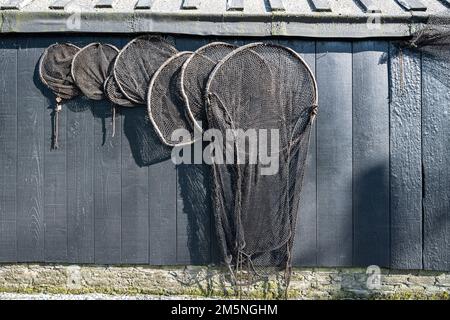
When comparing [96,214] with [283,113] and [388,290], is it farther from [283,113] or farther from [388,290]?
[388,290]

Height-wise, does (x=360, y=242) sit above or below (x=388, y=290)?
above

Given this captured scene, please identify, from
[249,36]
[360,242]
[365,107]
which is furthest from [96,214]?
[365,107]

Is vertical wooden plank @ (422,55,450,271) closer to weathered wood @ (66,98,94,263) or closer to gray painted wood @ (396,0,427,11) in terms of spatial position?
gray painted wood @ (396,0,427,11)

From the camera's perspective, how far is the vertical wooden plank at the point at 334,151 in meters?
3.48

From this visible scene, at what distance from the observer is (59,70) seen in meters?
3.49

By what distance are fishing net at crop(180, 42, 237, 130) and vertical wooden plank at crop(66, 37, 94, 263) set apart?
37.0 inches

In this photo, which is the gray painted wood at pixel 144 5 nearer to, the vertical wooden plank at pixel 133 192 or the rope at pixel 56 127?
the vertical wooden plank at pixel 133 192

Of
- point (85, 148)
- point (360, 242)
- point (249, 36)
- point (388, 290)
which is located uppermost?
point (249, 36)

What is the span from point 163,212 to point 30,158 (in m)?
1.31

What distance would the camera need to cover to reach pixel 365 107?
11.4ft

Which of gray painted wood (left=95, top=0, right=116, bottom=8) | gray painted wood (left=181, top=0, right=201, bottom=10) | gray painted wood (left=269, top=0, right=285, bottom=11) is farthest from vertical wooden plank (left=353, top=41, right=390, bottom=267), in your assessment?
gray painted wood (left=95, top=0, right=116, bottom=8)

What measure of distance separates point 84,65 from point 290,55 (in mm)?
1825

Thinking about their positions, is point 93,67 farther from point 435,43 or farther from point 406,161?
point 435,43

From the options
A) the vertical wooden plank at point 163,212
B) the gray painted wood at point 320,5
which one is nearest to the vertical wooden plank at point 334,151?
the gray painted wood at point 320,5
